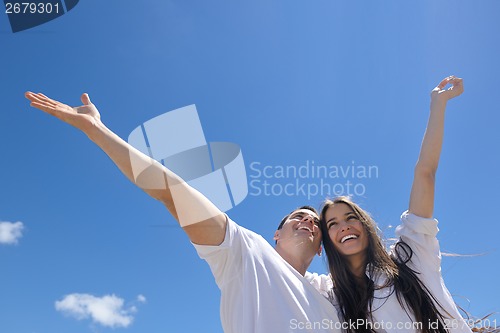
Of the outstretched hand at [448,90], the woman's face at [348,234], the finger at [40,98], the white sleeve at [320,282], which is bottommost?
the white sleeve at [320,282]

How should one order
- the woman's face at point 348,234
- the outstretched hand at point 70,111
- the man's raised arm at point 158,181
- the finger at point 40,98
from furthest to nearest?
1. the woman's face at point 348,234
2. the finger at point 40,98
3. the outstretched hand at point 70,111
4. the man's raised arm at point 158,181

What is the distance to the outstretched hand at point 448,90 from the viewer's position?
192 inches

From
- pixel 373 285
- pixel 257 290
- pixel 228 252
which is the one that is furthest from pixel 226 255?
pixel 373 285

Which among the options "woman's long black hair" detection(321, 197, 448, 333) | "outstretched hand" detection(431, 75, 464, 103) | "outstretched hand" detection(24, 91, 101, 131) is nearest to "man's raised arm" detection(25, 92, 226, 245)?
"outstretched hand" detection(24, 91, 101, 131)

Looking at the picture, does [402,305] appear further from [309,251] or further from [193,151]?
[193,151]

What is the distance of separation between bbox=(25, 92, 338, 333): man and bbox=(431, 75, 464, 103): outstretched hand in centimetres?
250

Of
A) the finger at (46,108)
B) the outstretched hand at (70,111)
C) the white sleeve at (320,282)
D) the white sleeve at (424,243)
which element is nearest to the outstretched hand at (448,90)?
the white sleeve at (424,243)

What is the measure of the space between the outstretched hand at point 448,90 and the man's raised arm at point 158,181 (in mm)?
2778

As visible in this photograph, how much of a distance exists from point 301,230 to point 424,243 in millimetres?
1285

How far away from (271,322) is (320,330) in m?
0.45

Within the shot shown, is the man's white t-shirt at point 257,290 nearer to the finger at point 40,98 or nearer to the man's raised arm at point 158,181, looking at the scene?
the man's raised arm at point 158,181

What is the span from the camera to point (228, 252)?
12.3ft

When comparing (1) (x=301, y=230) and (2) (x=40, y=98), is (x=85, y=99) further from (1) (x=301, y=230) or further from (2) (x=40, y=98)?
(1) (x=301, y=230)

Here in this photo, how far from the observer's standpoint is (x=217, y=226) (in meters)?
3.71
